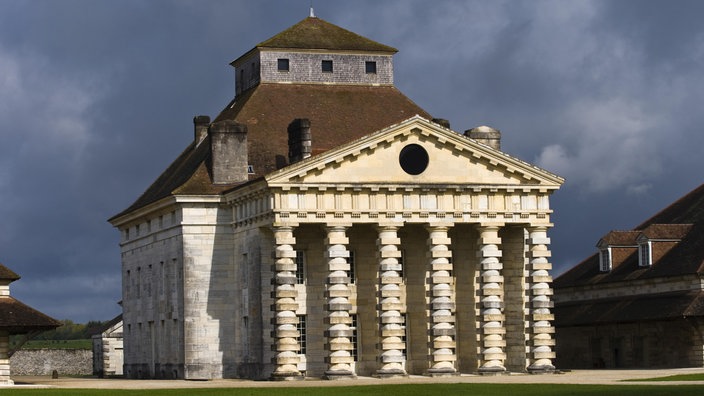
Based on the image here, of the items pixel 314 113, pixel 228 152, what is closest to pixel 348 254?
pixel 228 152

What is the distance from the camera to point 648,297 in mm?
85938

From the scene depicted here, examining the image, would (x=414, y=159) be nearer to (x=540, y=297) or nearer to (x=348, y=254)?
(x=348, y=254)

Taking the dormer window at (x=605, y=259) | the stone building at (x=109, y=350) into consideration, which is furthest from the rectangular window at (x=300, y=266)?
the stone building at (x=109, y=350)

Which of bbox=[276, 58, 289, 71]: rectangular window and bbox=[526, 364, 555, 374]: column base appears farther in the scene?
bbox=[276, 58, 289, 71]: rectangular window

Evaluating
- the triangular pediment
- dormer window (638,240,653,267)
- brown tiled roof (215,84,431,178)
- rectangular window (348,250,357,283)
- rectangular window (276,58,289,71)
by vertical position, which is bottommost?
rectangular window (348,250,357,283)

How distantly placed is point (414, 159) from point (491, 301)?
23.3 ft

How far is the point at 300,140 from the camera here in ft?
262

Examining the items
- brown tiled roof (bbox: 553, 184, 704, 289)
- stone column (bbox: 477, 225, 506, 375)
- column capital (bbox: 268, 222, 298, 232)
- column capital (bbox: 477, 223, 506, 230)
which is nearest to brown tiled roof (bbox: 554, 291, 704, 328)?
brown tiled roof (bbox: 553, 184, 704, 289)

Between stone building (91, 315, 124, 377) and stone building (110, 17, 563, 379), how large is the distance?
21048 millimetres

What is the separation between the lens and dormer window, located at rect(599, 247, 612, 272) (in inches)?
3620

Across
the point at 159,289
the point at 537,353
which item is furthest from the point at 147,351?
the point at 537,353

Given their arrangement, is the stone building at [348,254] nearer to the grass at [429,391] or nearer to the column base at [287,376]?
the column base at [287,376]

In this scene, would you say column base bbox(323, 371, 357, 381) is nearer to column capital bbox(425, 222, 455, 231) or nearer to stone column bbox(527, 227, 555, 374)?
column capital bbox(425, 222, 455, 231)

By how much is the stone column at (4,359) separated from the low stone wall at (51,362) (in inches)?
1492
